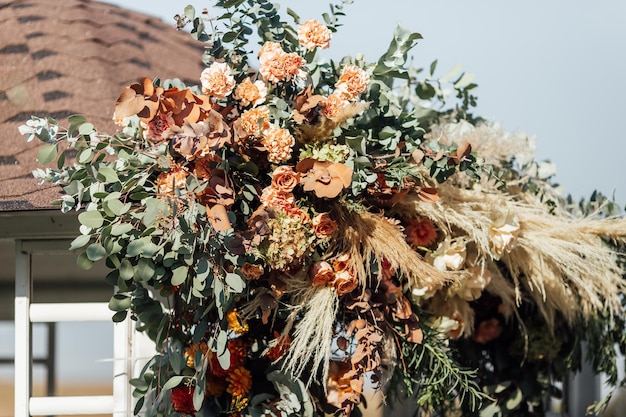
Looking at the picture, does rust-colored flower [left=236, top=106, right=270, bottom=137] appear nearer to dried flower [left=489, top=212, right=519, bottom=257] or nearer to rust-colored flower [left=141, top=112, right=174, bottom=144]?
rust-colored flower [left=141, top=112, right=174, bottom=144]

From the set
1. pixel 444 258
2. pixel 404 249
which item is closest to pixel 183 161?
pixel 404 249

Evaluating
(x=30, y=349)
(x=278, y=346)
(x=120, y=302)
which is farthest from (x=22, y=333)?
(x=278, y=346)

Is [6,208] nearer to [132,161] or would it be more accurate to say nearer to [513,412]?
[132,161]

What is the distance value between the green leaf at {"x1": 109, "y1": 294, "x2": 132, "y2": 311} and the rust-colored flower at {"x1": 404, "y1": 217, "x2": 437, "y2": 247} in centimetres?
86

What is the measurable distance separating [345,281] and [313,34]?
2.19 ft

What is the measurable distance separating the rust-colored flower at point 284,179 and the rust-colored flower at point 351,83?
27 cm

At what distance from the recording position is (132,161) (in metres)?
2.22

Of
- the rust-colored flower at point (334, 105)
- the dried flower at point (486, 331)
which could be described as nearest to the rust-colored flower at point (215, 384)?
the rust-colored flower at point (334, 105)

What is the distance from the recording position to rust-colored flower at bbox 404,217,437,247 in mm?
2617

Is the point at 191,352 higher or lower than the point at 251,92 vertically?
lower

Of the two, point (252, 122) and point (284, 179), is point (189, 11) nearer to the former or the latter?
point (252, 122)

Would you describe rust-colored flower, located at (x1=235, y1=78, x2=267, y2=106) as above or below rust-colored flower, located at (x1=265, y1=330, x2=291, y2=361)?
above

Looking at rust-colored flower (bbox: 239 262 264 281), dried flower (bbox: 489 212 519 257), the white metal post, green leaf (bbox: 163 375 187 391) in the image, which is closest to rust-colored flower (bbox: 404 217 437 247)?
dried flower (bbox: 489 212 519 257)

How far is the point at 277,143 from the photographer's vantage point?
2213 mm
